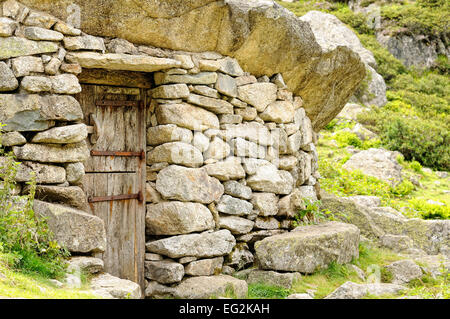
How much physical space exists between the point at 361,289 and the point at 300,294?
565 millimetres

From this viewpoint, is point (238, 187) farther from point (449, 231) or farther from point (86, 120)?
point (449, 231)

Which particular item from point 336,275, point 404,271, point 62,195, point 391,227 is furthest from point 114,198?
point 391,227

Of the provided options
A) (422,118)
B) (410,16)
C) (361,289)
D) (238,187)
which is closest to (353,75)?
(238,187)

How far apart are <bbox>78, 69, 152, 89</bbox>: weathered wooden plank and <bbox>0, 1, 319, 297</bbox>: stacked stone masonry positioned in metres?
0.11

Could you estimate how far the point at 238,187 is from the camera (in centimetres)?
571

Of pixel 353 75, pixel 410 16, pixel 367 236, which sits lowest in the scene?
pixel 367 236

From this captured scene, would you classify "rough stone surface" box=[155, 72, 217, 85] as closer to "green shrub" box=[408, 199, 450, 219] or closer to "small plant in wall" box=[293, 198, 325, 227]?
"small plant in wall" box=[293, 198, 325, 227]

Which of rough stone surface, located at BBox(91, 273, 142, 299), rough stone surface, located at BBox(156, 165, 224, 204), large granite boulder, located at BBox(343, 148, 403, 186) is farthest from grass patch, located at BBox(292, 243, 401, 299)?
large granite boulder, located at BBox(343, 148, 403, 186)

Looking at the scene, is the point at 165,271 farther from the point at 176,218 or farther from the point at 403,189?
the point at 403,189

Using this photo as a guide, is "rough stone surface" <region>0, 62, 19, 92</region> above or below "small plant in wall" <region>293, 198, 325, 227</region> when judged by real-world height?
above

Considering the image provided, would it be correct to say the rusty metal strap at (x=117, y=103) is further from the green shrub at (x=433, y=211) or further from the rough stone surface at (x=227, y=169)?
the green shrub at (x=433, y=211)

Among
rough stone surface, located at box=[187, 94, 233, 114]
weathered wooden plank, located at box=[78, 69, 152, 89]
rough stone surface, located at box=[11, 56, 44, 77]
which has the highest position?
rough stone surface, located at box=[11, 56, 44, 77]

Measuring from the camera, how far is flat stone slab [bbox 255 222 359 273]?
208 inches

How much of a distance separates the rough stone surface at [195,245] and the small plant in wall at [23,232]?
4.14ft
